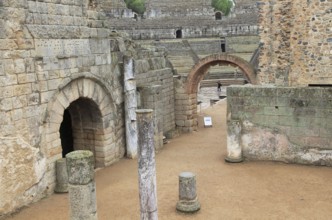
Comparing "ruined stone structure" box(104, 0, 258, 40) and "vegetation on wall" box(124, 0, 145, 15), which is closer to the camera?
"ruined stone structure" box(104, 0, 258, 40)

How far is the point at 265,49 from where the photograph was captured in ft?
45.9

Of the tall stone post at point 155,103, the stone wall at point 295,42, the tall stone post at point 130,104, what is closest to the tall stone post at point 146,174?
the tall stone post at point 130,104

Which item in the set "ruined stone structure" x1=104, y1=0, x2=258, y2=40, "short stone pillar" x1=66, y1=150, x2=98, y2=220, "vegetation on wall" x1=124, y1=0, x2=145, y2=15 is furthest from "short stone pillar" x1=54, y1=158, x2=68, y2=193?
"vegetation on wall" x1=124, y1=0, x2=145, y2=15

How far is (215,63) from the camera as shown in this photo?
1528 centimetres

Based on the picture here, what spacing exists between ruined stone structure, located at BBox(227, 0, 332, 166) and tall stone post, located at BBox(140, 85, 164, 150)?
267 centimetres

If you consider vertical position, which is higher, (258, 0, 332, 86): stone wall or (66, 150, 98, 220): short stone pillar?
(258, 0, 332, 86): stone wall

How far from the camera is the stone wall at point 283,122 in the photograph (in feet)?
32.9

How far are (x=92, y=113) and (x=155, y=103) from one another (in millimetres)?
2622

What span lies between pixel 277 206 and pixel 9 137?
570 centimetres

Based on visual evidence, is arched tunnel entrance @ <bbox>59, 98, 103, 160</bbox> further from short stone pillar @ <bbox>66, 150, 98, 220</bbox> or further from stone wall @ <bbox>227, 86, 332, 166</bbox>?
short stone pillar @ <bbox>66, 150, 98, 220</bbox>

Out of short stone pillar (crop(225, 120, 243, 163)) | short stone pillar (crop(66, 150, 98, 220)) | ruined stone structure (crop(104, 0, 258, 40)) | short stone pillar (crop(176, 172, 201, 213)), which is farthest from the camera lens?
ruined stone structure (crop(104, 0, 258, 40))

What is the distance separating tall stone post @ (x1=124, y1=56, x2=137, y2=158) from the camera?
11.4 metres

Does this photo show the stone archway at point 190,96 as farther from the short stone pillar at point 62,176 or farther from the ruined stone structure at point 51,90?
the short stone pillar at point 62,176

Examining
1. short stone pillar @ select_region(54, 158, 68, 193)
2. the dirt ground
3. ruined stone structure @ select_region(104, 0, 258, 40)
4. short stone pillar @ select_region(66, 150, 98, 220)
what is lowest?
the dirt ground
